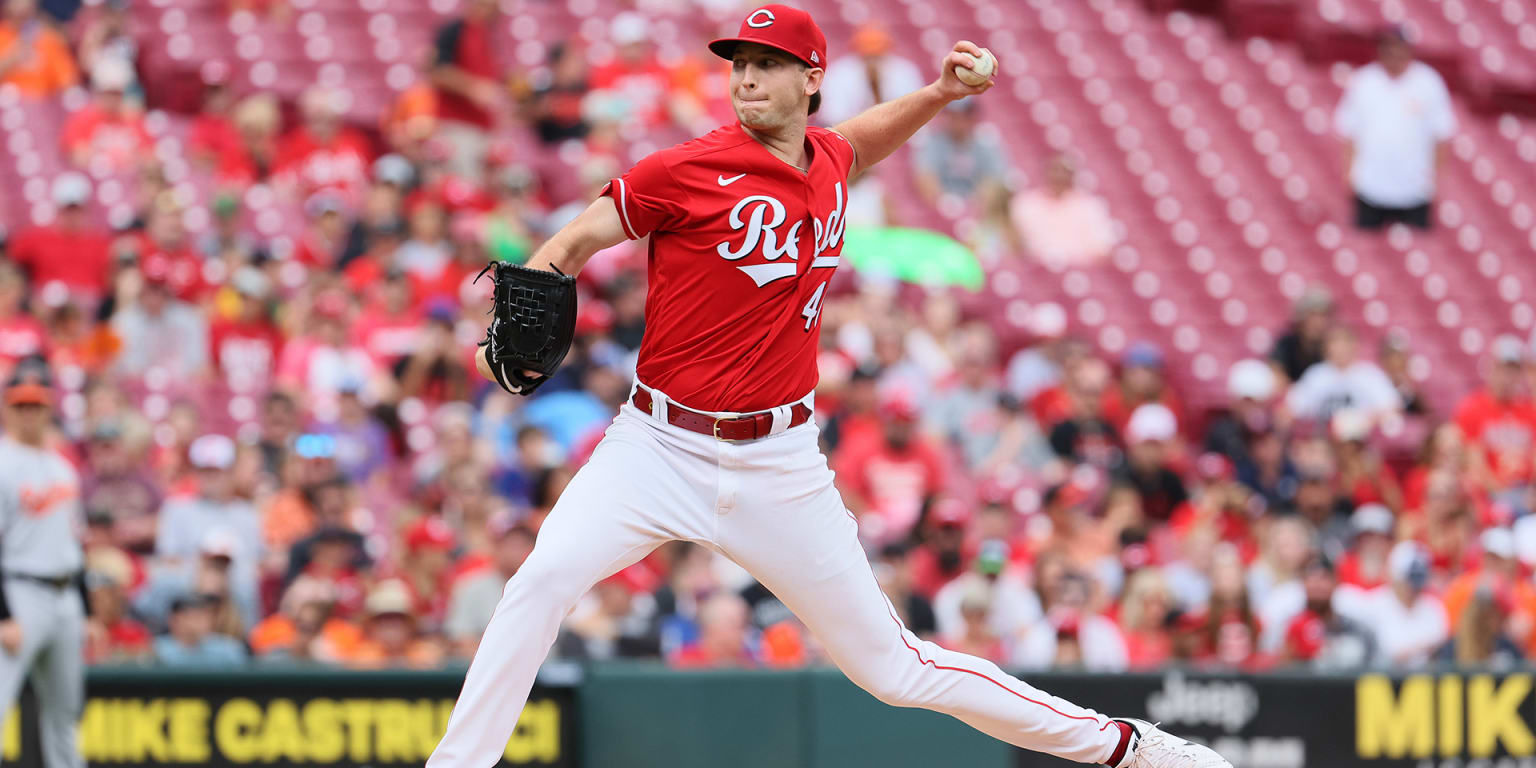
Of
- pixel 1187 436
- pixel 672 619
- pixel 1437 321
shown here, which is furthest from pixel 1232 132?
pixel 672 619

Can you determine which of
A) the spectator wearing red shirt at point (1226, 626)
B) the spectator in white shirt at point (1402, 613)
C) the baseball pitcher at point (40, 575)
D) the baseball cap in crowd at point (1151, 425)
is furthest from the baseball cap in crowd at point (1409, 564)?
the baseball pitcher at point (40, 575)

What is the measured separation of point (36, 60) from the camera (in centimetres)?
1223

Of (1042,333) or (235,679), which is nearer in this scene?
(235,679)

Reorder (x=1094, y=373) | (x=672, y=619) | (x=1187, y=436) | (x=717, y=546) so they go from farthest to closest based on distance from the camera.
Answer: (x=1187, y=436), (x=1094, y=373), (x=672, y=619), (x=717, y=546)

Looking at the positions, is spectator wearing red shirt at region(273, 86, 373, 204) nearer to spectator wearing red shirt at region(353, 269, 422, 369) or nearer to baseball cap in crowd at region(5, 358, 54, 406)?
spectator wearing red shirt at region(353, 269, 422, 369)

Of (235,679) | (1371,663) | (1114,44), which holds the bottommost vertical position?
→ (1371,663)

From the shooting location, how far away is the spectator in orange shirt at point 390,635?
839 cm

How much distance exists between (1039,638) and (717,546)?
4382mm

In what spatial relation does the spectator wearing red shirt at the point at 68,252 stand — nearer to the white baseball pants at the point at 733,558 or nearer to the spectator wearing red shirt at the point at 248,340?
the spectator wearing red shirt at the point at 248,340

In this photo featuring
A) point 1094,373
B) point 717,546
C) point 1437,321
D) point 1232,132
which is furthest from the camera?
point 1232,132

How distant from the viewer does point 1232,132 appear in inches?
577

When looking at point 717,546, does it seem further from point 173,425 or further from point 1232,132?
point 1232,132

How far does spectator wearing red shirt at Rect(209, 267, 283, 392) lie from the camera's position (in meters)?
10.5

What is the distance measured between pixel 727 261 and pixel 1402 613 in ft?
18.9
